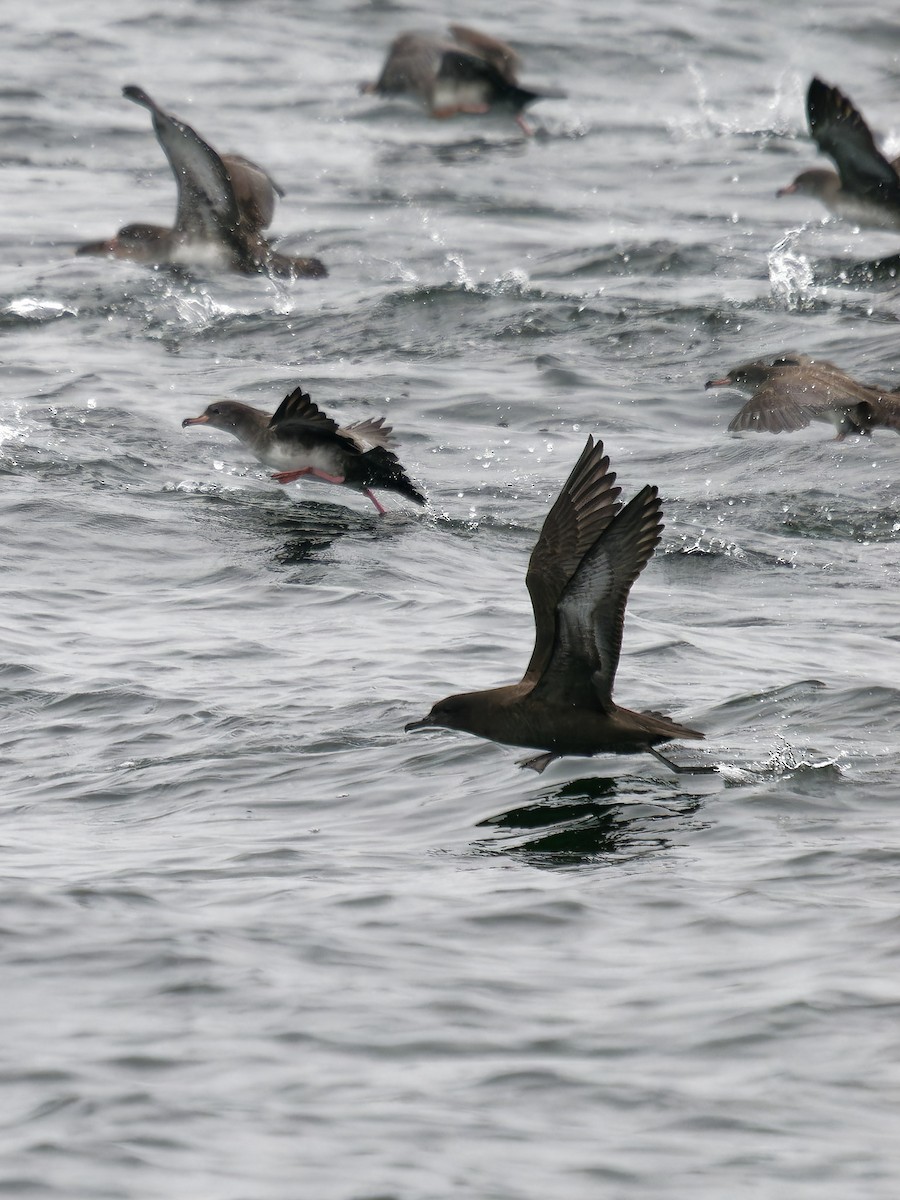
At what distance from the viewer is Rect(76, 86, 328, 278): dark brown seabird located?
49.3 feet

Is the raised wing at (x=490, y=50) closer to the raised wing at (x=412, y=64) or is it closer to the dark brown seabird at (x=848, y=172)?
the raised wing at (x=412, y=64)

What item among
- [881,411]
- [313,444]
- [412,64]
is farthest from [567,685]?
[412,64]

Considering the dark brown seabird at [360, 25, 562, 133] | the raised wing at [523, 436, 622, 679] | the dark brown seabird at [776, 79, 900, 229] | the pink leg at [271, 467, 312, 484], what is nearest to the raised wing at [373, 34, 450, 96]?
the dark brown seabird at [360, 25, 562, 133]

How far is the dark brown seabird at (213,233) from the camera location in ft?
49.3

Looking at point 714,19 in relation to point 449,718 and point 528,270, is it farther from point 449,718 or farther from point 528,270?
point 449,718

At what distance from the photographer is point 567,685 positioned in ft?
22.2

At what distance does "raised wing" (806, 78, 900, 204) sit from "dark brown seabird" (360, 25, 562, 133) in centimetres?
583

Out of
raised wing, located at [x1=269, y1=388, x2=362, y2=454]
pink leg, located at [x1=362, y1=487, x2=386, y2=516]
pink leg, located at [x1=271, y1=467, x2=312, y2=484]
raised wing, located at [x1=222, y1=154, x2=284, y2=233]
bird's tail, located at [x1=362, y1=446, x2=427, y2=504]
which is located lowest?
pink leg, located at [x1=362, y1=487, x2=386, y2=516]

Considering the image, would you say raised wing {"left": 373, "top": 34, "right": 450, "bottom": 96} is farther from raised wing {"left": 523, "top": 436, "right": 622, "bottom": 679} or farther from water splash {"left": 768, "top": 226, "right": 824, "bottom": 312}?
raised wing {"left": 523, "top": 436, "right": 622, "bottom": 679}

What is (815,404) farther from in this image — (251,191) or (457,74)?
(457,74)

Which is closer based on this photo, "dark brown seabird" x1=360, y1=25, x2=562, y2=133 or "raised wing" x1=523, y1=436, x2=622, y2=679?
"raised wing" x1=523, y1=436, x2=622, y2=679

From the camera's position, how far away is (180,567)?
980 centimetres

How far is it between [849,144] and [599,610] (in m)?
10.5

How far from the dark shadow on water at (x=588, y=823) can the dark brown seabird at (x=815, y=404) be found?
4722 millimetres
